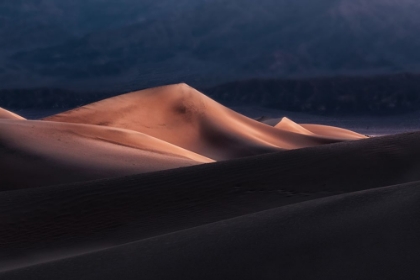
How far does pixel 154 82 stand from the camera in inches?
2504

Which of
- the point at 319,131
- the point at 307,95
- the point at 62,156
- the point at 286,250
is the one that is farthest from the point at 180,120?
the point at 307,95

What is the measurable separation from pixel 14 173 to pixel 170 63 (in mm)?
60037

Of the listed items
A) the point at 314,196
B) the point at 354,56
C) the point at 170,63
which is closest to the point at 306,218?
the point at 314,196

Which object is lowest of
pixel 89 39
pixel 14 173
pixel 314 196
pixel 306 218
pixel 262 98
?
pixel 306 218

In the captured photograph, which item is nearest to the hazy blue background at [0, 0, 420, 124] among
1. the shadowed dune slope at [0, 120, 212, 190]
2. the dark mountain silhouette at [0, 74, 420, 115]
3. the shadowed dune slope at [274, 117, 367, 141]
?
the dark mountain silhouette at [0, 74, 420, 115]

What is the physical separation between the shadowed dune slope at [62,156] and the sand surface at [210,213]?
3cm

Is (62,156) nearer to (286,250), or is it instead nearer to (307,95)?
(286,250)

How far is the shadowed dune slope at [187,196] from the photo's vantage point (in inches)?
196

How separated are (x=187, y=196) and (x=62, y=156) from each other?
15.7ft

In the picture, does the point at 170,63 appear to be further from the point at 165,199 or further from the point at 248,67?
the point at 165,199

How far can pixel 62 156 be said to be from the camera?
10250mm

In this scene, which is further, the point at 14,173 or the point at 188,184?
the point at 14,173

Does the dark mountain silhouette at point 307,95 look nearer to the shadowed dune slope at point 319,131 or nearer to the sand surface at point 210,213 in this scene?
the shadowed dune slope at point 319,131

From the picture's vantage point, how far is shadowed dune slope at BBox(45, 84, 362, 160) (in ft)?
61.9
